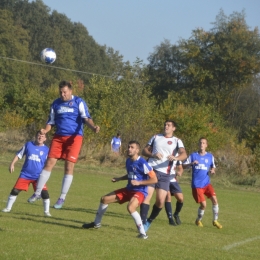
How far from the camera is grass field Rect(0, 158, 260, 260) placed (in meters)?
6.97

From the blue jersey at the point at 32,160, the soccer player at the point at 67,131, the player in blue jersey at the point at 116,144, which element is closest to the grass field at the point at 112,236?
the blue jersey at the point at 32,160

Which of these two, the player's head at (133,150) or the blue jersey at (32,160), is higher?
the player's head at (133,150)

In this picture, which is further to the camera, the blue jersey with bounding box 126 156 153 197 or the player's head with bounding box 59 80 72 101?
the player's head with bounding box 59 80 72 101

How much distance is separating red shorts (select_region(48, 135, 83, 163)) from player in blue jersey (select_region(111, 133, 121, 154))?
65.9 ft

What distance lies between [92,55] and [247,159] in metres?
57.2

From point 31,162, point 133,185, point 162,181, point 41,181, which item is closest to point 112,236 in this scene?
point 133,185

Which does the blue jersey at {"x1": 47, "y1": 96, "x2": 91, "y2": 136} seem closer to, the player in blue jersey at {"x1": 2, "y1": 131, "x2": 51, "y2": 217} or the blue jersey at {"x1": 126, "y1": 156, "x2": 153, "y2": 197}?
the player in blue jersey at {"x1": 2, "y1": 131, "x2": 51, "y2": 217}

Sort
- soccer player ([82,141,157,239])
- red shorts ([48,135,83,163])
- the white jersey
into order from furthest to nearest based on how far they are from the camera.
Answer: the white jersey, red shorts ([48,135,83,163]), soccer player ([82,141,157,239])

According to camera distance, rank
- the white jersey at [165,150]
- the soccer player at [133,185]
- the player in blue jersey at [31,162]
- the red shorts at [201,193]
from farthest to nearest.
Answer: the red shorts at [201,193]
the player in blue jersey at [31,162]
the white jersey at [165,150]
the soccer player at [133,185]

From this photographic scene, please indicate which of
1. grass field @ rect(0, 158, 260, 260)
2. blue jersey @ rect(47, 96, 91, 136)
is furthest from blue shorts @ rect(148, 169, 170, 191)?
blue jersey @ rect(47, 96, 91, 136)

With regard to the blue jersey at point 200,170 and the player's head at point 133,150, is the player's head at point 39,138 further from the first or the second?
the blue jersey at point 200,170

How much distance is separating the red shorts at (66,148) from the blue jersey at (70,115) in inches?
3.5

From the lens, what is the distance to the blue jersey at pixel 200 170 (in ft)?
39.4

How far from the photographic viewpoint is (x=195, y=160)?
39.2ft
